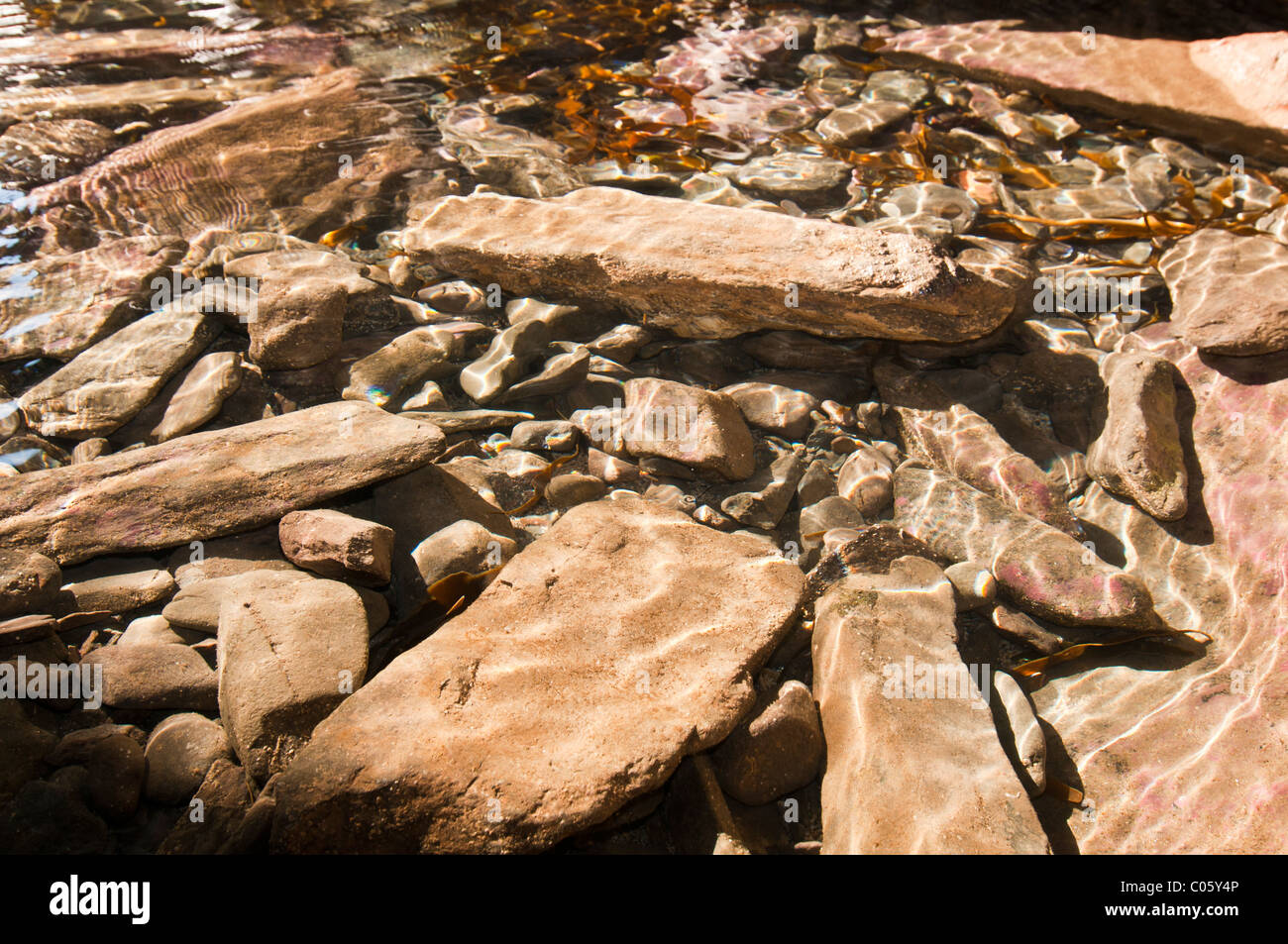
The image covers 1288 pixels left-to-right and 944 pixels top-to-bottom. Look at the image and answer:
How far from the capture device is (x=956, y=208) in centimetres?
529

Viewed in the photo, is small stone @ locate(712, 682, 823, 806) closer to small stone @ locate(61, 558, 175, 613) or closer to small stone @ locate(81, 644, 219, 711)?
small stone @ locate(81, 644, 219, 711)

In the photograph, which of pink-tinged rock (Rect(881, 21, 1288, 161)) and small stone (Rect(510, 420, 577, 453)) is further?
pink-tinged rock (Rect(881, 21, 1288, 161))

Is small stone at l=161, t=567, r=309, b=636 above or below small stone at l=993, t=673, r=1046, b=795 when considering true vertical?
above

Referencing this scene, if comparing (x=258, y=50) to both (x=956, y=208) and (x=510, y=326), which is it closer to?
(x=510, y=326)

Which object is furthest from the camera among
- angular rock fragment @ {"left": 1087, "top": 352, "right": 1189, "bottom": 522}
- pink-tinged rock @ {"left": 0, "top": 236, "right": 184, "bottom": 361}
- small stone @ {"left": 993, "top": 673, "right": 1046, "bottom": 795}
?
pink-tinged rock @ {"left": 0, "top": 236, "right": 184, "bottom": 361}

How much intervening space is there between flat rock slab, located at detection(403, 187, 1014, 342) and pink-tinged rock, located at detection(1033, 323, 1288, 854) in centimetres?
115

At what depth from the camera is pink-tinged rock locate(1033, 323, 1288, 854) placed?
2602mm

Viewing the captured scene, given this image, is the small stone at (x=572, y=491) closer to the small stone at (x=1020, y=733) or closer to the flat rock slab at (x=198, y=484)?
the flat rock slab at (x=198, y=484)

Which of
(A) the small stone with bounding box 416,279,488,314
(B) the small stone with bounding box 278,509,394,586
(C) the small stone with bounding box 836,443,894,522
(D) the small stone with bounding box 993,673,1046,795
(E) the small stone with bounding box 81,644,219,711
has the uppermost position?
(A) the small stone with bounding box 416,279,488,314

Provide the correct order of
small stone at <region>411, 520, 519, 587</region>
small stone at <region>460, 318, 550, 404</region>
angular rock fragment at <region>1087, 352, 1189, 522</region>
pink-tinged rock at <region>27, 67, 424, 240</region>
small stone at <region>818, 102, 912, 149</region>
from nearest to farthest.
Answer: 1. small stone at <region>411, 520, 519, 587</region>
2. angular rock fragment at <region>1087, 352, 1189, 522</region>
3. small stone at <region>460, 318, 550, 404</region>
4. pink-tinged rock at <region>27, 67, 424, 240</region>
5. small stone at <region>818, 102, 912, 149</region>

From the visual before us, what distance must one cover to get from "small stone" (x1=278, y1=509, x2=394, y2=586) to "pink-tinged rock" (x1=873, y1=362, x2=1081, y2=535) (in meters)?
2.55

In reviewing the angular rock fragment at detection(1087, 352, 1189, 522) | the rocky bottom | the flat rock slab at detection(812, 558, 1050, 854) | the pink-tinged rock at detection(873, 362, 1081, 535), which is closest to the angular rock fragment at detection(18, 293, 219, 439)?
the rocky bottom

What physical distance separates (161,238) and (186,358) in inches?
57.4
